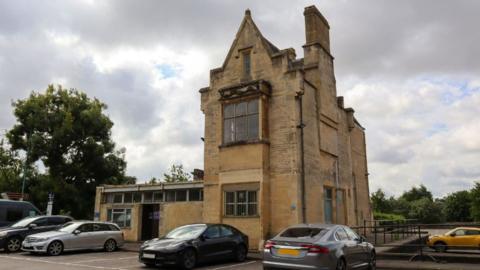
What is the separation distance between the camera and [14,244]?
1766cm

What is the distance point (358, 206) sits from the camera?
2616 cm

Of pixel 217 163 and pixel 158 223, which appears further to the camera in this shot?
pixel 158 223

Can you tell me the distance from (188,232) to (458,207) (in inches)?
2885

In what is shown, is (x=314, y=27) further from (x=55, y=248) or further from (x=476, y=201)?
(x=476, y=201)

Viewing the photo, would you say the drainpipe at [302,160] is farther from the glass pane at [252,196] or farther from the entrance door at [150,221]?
the entrance door at [150,221]

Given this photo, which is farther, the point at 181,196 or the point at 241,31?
the point at 181,196

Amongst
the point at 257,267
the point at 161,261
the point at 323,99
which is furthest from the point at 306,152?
the point at 161,261

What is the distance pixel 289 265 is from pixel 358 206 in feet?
57.2

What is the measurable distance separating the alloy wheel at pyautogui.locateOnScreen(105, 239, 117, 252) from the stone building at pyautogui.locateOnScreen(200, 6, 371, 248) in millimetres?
4344

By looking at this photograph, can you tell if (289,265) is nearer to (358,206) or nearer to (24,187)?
(358,206)

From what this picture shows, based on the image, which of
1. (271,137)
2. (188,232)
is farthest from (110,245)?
(271,137)

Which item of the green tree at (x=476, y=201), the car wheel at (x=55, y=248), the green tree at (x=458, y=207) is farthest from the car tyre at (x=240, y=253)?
the green tree at (x=458, y=207)

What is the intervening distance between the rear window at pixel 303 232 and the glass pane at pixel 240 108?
946 centimetres

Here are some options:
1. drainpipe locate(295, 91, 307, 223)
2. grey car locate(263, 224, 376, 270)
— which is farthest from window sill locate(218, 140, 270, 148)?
grey car locate(263, 224, 376, 270)
